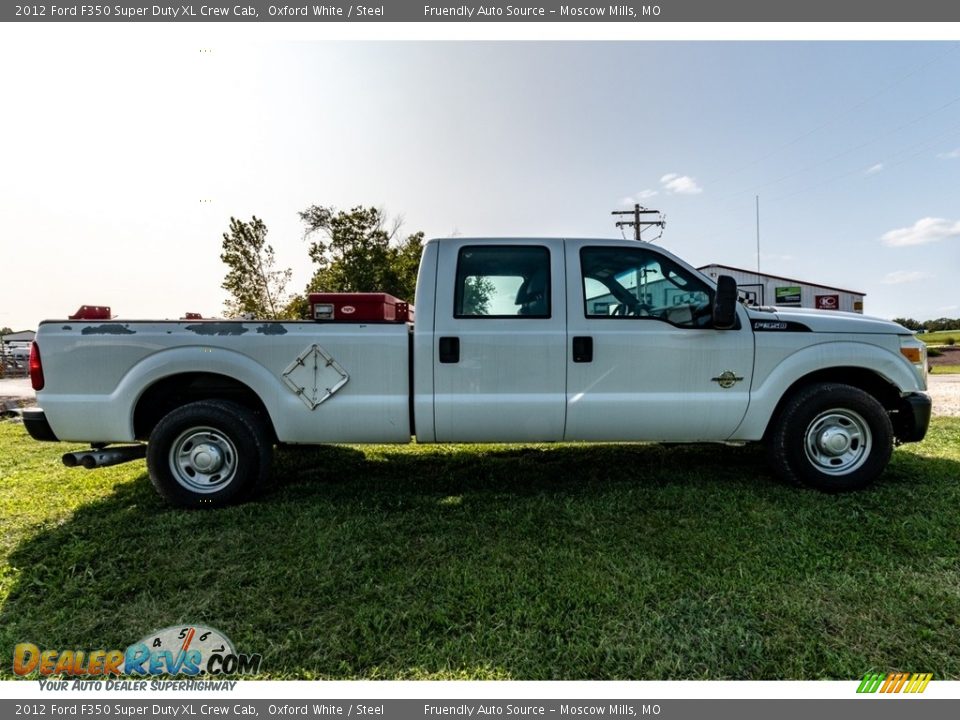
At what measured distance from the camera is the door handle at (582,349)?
3.60 metres

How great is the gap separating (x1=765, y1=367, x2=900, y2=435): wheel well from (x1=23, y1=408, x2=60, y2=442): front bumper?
5.32 m

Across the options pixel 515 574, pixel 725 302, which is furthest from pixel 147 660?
pixel 725 302

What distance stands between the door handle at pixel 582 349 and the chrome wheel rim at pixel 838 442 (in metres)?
1.77

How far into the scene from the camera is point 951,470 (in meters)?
4.21

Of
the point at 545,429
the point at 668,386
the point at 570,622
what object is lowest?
→ the point at 570,622

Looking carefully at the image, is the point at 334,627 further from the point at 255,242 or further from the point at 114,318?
the point at 255,242

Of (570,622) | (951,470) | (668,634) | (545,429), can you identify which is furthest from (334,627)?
(951,470)

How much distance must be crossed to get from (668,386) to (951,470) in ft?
9.01

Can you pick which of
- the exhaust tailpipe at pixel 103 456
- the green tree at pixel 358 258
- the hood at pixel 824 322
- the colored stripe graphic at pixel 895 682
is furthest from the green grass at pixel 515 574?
the green tree at pixel 358 258

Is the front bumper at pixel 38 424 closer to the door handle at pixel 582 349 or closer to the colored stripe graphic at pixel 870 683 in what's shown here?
the door handle at pixel 582 349

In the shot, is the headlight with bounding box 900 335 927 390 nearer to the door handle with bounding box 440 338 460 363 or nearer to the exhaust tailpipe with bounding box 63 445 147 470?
the door handle with bounding box 440 338 460 363

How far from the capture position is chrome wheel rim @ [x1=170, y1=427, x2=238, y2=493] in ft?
11.9

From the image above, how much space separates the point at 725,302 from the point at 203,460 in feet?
12.7

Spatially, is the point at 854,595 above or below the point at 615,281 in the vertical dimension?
below
